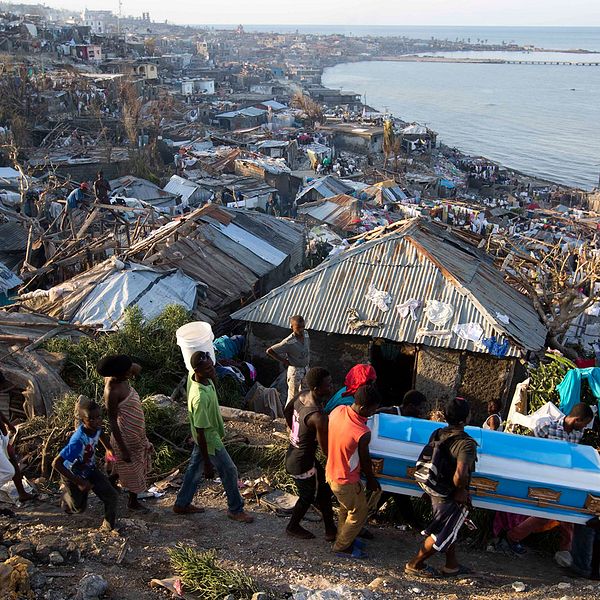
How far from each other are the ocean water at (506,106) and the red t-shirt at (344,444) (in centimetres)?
4213

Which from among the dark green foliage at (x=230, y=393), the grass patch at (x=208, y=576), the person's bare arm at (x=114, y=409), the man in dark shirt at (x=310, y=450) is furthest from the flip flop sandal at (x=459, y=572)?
the dark green foliage at (x=230, y=393)

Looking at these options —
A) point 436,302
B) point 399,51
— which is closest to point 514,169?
point 436,302

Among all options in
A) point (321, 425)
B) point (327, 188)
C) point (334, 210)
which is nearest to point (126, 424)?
point (321, 425)

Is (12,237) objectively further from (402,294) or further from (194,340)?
(194,340)

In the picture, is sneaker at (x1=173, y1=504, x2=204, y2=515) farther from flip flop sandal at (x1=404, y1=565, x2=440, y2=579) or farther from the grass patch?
flip flop sandal at (x1=404, y1=565, x2=440, y2=579)

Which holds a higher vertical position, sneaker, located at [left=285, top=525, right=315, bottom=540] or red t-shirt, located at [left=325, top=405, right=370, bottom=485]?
red t-shirt, located at [left=325, top=405, right=370, bottom=485]

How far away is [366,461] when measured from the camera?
13.3ft

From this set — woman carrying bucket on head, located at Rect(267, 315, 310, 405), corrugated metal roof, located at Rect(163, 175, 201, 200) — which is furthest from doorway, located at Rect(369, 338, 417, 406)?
corrugated metal roof, located at Rect(163, 175, 201, 200)

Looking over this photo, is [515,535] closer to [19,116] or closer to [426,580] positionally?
[426,580]

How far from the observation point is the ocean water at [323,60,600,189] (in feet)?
167

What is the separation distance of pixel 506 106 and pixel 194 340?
8562 centimetres

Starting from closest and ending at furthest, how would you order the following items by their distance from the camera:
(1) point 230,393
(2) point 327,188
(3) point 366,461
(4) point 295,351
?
(3) point 366,461
(4) point 295,351
(1) point 230,393
(2) point 327,188

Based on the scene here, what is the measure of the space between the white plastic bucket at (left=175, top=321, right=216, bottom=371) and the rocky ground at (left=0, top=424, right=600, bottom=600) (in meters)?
1.29

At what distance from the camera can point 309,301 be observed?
891 cm
